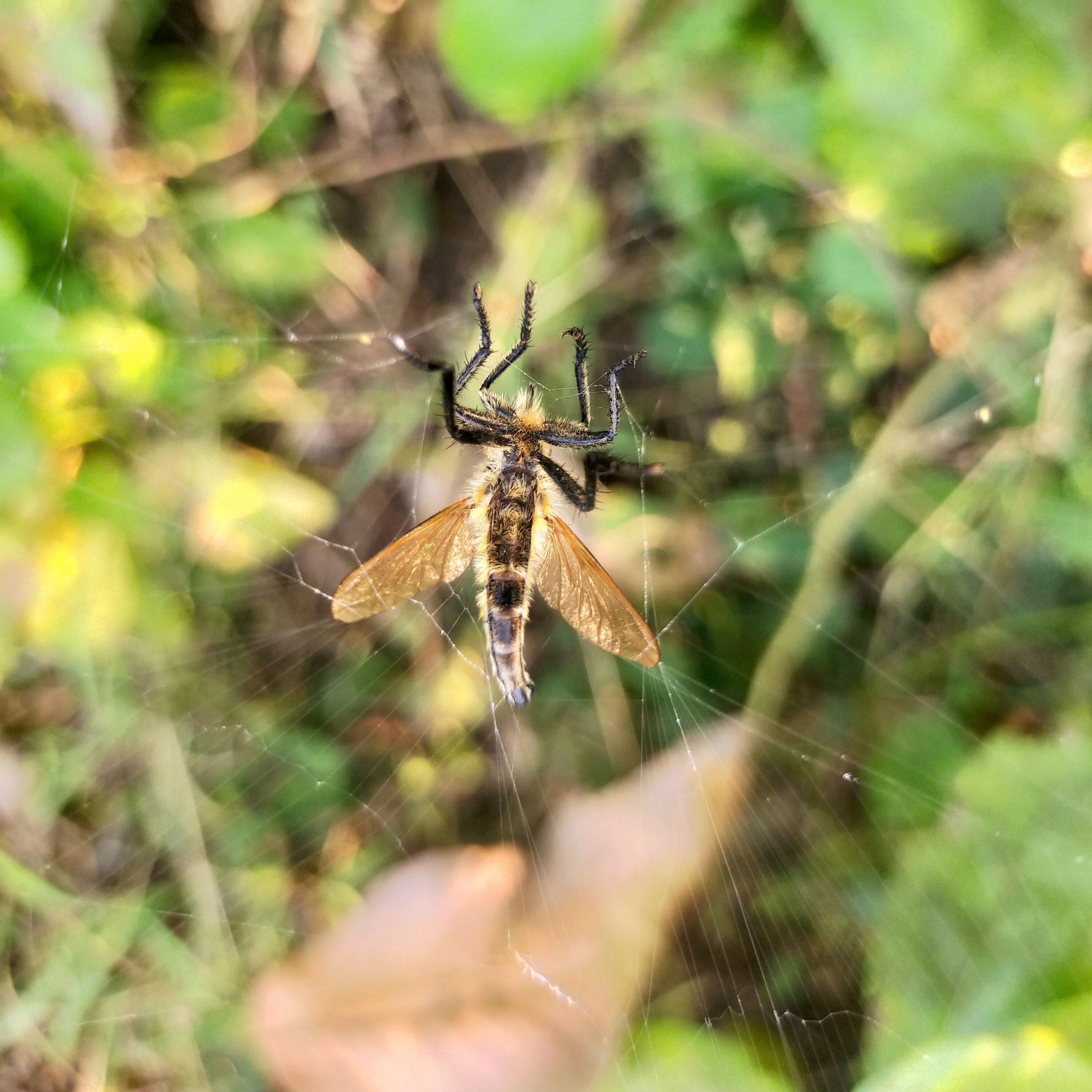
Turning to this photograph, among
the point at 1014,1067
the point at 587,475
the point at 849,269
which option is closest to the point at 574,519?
the point at 587,475

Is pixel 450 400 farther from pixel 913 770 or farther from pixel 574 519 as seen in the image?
pixel 913 770

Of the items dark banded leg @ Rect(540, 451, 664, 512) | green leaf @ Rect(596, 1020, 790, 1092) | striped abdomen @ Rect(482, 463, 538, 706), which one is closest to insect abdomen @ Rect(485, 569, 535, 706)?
striped abdomen @ Rect(482, 463, 538, 706)

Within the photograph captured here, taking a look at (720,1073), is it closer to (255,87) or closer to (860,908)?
(860,908)

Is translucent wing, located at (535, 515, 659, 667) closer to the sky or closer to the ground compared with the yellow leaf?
closer to the ground

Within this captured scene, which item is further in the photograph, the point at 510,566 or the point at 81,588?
the point at 81,588

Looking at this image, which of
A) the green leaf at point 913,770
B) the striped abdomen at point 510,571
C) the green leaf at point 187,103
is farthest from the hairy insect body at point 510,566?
the green leaf at point 187,103

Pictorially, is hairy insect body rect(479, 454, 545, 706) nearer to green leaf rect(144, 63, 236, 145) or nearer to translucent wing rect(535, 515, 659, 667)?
translucent wing rect(535, 515, 659, 667)

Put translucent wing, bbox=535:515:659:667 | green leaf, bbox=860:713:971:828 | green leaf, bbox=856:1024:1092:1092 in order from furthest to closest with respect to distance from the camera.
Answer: green leaf, bbox=860:713:971:828, translucent wing, bbox=535:515:659:667, green leaf, bbox=856:1024:1092:1092
